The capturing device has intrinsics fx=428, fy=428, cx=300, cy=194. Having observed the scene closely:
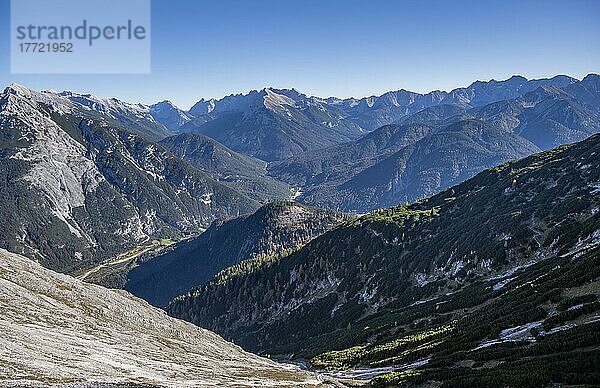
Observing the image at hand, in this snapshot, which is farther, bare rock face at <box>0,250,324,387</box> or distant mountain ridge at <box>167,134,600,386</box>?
bare rock face at <box>0,250,324,387</box>

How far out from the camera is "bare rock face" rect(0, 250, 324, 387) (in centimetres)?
5012

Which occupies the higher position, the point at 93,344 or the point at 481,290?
the point at 481,290

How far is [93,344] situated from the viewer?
6775cm

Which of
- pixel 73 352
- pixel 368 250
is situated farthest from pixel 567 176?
pixel 73 352

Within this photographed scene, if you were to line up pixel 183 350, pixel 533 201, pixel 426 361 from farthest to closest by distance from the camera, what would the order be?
pixel 533 201
pixel 183 350
pixel 426 361

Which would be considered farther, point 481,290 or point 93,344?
point 481,290

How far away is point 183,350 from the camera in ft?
282

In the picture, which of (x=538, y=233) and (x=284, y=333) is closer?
(x=538, y=233)

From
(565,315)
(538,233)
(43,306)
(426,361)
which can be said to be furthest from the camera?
(538,233)

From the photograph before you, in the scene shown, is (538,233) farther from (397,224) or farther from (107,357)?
(107,357)

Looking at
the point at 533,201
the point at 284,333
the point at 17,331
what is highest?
the point at 533,201

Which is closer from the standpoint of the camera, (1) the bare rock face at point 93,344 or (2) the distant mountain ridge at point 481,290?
(2) the distant mountain ridge at point 481,290

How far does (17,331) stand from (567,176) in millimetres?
152557

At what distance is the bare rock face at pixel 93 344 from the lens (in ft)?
164
